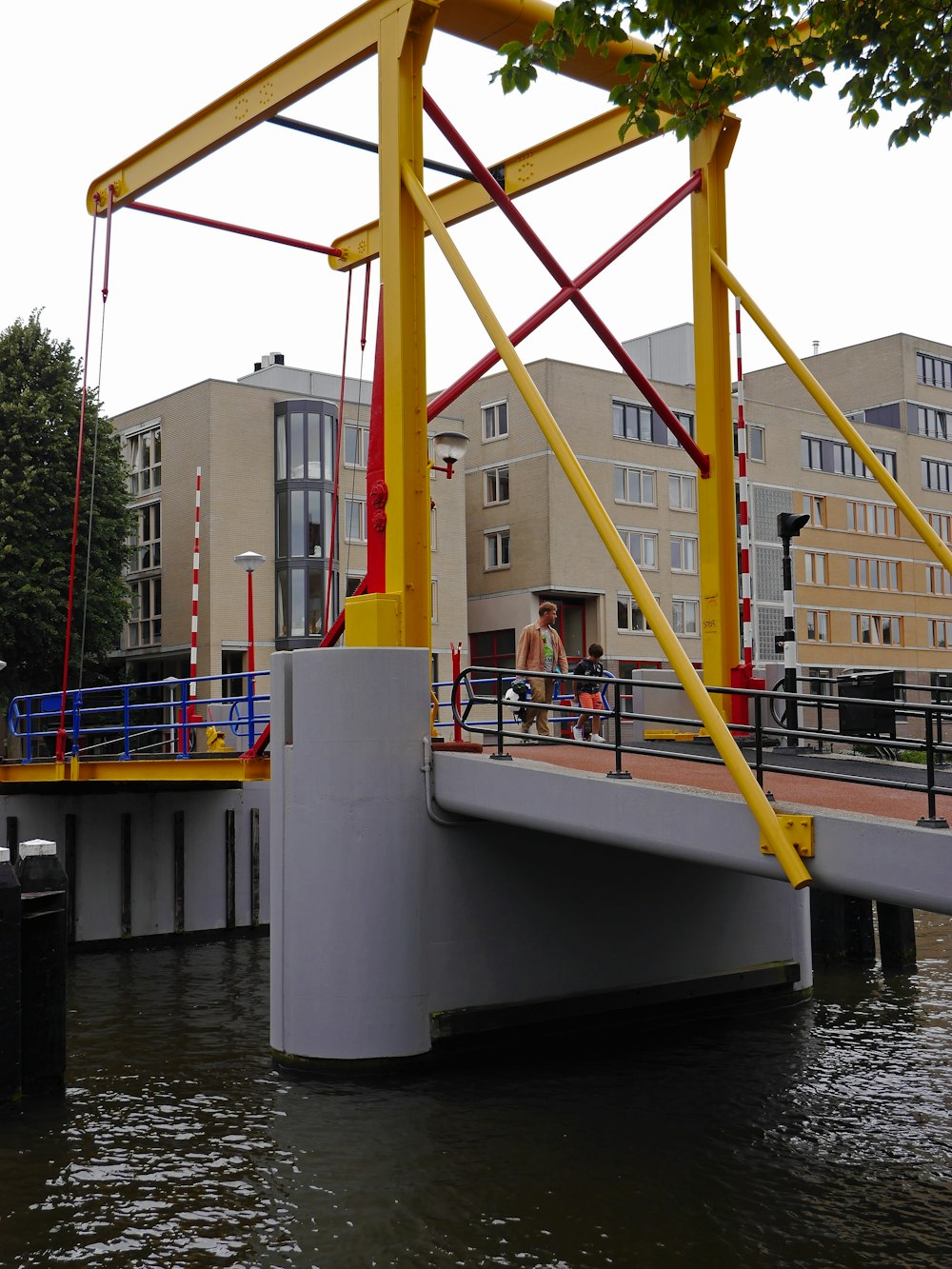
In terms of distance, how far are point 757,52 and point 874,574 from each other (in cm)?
5045

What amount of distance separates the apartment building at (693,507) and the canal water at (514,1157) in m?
29.4

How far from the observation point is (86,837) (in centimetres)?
1880

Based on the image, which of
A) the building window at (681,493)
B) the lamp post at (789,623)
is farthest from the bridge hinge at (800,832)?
the building window at (681,493)

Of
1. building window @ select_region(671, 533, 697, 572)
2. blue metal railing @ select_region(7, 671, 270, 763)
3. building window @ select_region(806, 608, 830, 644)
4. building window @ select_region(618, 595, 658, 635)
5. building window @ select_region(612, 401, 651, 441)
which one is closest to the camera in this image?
blue metal railing @ select_region(7, 671, 270, 763)

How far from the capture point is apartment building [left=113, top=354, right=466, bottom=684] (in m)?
40.5

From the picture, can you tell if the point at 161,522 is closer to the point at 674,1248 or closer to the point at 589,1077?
the point at 589,1077

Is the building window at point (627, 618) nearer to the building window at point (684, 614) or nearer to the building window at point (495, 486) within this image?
the building window at point (684, 614)

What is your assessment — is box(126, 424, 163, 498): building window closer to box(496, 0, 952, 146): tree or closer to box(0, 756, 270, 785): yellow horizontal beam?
box(0, 756, 270, 785): yellow horizontal beam

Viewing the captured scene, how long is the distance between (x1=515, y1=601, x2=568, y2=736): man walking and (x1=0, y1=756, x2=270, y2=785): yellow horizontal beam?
310 centimetres

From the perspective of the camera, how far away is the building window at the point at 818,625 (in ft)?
178

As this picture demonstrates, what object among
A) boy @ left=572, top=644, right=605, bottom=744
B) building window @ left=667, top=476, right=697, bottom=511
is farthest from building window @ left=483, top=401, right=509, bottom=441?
boy @ left=572, top=644, right=605, bottom=744

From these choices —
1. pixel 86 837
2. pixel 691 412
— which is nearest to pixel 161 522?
pixel 691 412

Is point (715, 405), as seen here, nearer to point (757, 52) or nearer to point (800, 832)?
point (757, 52)

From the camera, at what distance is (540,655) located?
13.5 meters
